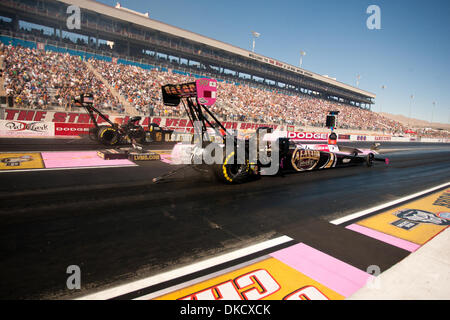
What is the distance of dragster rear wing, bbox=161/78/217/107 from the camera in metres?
5.17

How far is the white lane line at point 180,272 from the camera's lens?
8.05 ft

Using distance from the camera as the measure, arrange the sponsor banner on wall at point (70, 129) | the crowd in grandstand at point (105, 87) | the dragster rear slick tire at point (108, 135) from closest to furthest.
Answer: the dragster rear slick tire at point (108, 135) < the sponsor banner on wall at point (70, 129) < the crowd in grandstand at point (105, 87)

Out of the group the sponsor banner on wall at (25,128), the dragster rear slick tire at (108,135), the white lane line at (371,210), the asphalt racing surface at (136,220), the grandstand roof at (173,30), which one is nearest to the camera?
the asphalt racing surface at (136,220)

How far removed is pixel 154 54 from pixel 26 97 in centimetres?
2167

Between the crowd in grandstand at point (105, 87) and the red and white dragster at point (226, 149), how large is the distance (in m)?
16.4

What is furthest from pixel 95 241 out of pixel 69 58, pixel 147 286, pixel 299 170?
pixel 69 58

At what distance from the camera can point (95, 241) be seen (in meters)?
3.45

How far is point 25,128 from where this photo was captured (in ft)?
50.9

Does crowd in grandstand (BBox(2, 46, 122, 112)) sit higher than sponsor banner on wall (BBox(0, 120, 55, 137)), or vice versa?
crowd in grandstand (BBox(2, 46, 122, 112))

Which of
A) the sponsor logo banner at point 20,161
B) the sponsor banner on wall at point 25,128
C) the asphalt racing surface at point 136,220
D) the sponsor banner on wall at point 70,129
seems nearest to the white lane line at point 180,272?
the asphalt racing surface at point 136,220

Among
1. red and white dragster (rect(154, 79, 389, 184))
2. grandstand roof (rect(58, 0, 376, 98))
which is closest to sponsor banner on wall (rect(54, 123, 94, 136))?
red and white dragster (rect(154, 79, 389, 184))

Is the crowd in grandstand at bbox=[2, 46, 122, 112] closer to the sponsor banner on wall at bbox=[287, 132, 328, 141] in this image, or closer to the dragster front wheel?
the sponsor banner on wall at bbox=[287, 132, 328, 141]

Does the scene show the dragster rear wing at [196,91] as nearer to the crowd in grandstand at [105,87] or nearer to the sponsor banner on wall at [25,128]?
the sponsor banner on wall at [25,128]

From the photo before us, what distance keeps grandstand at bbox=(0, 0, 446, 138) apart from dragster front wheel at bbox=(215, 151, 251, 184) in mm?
17250
